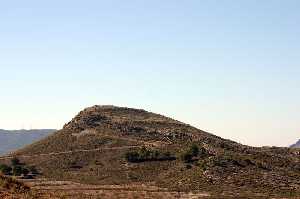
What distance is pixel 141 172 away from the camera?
98.7 meters

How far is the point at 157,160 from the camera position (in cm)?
10644

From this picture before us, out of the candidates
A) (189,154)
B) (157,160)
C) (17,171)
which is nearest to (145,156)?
(157,160)

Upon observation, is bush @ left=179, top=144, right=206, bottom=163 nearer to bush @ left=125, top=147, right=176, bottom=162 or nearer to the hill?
the hill

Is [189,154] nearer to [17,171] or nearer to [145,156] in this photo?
[145,156]

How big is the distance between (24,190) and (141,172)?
67429 millimetres

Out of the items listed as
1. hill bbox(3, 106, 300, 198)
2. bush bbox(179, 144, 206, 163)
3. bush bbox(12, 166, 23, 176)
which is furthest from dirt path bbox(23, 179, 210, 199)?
bush bbox(179, 144, 206, 163)

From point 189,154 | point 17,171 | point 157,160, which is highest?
point 189,154

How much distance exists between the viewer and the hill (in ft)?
283

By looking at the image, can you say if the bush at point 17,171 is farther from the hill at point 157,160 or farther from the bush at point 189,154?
the bush at point 189,154

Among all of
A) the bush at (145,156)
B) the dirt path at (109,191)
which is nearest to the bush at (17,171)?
the dirt path at (109,191)

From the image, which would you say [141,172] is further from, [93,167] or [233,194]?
[233,194]

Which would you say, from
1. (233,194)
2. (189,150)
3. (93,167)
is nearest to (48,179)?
(93,167)

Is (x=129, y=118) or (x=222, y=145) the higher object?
(x=129, y=118)

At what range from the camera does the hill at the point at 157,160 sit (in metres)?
86.2
